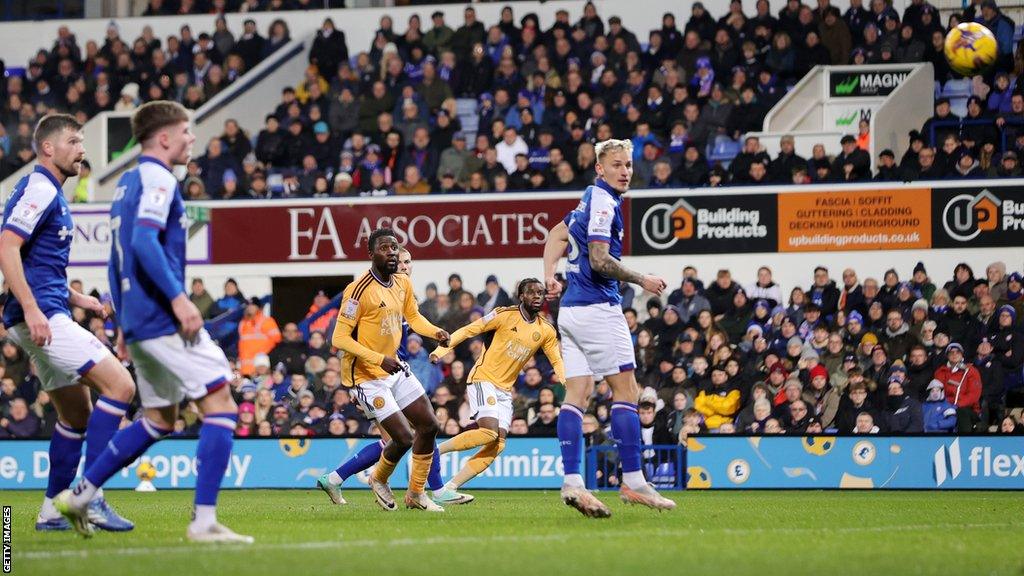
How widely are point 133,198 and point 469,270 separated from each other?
16.8 meters

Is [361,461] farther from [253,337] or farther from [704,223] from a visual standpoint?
[704,223]

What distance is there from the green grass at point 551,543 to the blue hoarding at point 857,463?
17.5 feet

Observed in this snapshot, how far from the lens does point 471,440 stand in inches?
576

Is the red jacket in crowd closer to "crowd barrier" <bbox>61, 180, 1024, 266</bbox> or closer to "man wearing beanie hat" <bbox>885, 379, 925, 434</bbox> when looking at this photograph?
"man wearing beanie hat" <bbox>885, 379, 925, 434</bbox>

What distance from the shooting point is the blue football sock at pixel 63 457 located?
30.5 ft

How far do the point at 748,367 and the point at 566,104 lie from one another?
20.6ft

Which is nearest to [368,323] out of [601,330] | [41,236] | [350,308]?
[350,308]

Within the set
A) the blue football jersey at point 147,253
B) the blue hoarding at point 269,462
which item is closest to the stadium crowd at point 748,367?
the blue hoarding at point 269,462

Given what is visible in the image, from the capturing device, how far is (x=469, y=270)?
2464 centimetres

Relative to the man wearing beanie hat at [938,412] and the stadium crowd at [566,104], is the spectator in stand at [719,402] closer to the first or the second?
the man wearing beanie hat at [938,412]

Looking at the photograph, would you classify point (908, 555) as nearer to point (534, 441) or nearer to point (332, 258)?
point (534, 441)

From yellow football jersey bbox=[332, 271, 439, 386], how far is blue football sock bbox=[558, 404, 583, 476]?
76.6 inches

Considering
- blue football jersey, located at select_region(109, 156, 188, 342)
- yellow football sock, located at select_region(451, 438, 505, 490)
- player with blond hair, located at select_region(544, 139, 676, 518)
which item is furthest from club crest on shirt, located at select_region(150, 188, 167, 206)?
yellow football sock, located at select_region(451, 438, 505, 490)

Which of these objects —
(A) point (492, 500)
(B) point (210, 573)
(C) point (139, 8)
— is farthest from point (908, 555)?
(C) point (139, 8)
